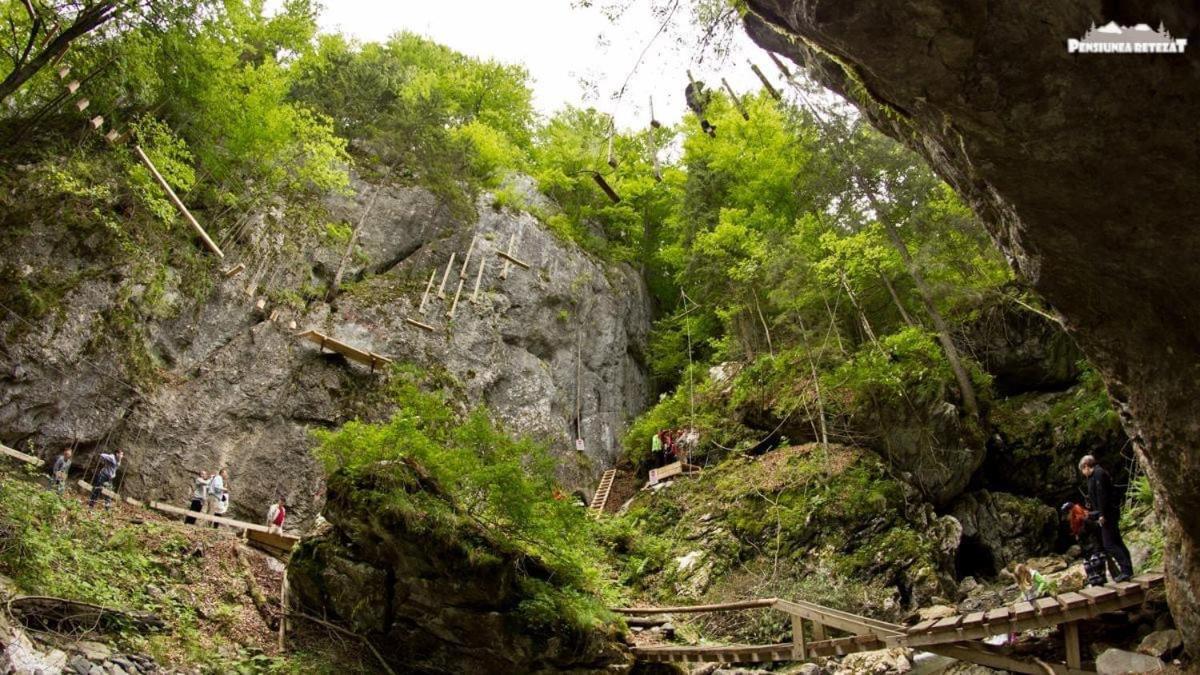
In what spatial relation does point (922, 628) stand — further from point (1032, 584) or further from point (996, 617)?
point (1032, 584)

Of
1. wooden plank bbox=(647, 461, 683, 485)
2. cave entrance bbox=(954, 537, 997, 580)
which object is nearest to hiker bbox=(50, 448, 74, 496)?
wooden plank bbox=(647, 461, 683, 485)

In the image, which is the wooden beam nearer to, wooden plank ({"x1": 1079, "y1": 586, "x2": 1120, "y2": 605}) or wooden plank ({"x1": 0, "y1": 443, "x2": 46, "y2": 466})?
wooden plank ({"x1": 0, "y1": 443, "x2": 46, "y2": 466})

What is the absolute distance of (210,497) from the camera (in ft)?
47.2

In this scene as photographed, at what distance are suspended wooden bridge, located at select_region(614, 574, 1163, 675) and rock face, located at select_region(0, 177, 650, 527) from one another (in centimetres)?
1019

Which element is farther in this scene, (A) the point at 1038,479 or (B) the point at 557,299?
(B) the point at 557,299

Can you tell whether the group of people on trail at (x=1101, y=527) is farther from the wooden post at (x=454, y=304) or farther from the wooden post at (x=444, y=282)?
the wooden post at (x=444, y=282)

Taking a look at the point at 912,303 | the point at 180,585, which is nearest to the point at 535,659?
the point at 180,585

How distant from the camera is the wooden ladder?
63.1ft

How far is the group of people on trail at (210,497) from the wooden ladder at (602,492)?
8.32m

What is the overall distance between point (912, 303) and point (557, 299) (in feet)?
35.5

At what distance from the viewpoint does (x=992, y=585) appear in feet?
44.8

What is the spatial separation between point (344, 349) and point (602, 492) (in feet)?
25.5

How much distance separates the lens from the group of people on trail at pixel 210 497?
14.0m

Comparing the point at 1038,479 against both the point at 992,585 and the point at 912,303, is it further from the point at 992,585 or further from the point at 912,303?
the point at 912,303
